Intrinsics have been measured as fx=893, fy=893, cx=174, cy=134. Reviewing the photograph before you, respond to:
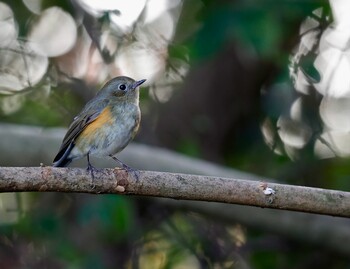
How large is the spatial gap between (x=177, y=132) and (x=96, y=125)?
9.13ft

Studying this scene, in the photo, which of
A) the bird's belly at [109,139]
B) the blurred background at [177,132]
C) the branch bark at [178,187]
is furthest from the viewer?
the blurred background at [177,132]

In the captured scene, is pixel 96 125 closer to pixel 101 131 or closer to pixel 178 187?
pixel 101 131

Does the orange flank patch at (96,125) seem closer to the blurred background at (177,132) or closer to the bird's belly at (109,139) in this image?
the bird's belly at (109,139)

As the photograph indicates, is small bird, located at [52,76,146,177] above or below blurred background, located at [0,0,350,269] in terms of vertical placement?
above

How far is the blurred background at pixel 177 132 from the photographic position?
6.42m

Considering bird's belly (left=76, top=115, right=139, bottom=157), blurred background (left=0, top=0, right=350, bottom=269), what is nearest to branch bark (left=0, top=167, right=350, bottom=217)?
bird's belly (left=76, top=115, right=139, bottom=157)

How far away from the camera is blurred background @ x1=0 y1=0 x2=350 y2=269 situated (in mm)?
6418

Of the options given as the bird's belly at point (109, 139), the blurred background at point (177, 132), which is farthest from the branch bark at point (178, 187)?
the blurred background at point (177, 132)

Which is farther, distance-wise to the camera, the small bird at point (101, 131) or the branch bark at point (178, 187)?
the small bird at point (101, 131)

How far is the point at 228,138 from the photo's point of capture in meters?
7.60

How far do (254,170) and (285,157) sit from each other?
455 millimetres

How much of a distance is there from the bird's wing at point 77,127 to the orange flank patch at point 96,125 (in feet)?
0.06

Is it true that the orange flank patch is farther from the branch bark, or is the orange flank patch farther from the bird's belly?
the branch bark

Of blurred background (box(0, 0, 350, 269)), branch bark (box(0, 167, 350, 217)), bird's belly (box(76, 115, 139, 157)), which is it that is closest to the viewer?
branch bark (box(0, 167, 350, 217))
